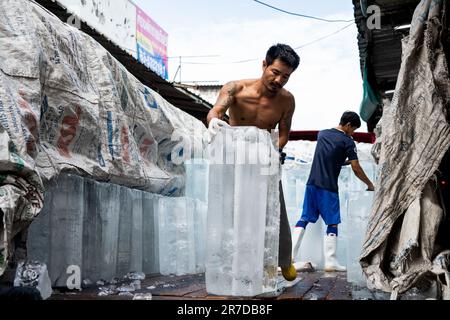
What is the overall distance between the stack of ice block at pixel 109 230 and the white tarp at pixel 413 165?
1935 millimetres

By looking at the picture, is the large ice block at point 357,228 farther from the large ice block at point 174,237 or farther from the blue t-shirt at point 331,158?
the large ice block at point 174,237

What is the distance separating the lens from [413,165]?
242 cm

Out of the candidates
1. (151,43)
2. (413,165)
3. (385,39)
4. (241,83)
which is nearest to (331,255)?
(241,83)

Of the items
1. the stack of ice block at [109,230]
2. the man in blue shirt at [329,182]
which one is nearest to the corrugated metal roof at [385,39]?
the man in blue shirt at [329,182]

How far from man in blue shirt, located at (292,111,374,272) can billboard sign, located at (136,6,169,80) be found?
1099 cm

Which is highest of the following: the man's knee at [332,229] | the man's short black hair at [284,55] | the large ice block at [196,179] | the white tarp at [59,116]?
the man's short black hair at [284,55]

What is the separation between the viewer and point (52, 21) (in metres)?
3.22

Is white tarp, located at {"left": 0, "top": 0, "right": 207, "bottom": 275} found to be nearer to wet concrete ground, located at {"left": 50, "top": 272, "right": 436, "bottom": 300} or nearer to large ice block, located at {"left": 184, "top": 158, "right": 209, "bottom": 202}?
large ice block, located at {"left": 184, "top": 158, "right": 209, "bottom": 202}

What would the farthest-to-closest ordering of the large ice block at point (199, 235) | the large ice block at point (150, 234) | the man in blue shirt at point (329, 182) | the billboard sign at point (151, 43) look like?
the billboard sign at point (151, 43) < the man in blue shirt at point (329, 182) < the large ice block at point (199, 235) < the large ice block at point (150, 234)

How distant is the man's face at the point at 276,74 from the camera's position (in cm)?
344

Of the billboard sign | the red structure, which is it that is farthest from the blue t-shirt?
the billboard sign

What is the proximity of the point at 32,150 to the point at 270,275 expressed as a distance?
63.9 inches
